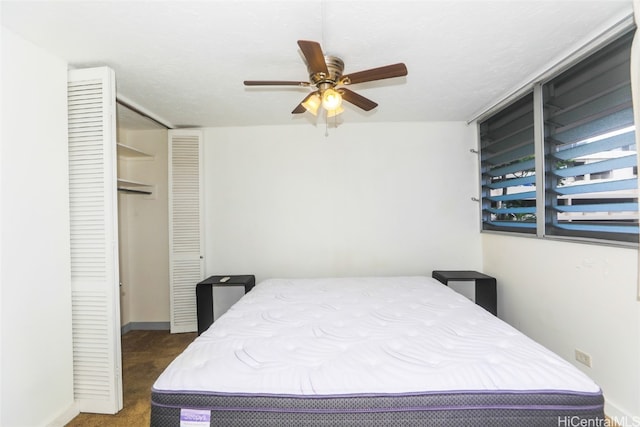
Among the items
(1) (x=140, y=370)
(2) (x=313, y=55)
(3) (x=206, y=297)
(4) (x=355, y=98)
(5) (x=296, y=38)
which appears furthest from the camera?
(3) (x=206, y=297)

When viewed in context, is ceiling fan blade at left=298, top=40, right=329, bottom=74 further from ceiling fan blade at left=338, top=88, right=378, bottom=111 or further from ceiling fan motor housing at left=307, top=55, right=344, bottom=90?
ceiling fan blade at left=338, top=88, right=378, bottom=111

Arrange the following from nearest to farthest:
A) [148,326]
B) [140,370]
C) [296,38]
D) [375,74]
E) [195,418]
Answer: [195,418] → [375,74] → [296,38] → [140,370] → [148,326]

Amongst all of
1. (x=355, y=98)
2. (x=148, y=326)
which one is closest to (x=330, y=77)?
(x=355, y=98)

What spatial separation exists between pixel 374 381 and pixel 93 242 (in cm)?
224

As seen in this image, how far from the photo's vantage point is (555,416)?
1.15 meters

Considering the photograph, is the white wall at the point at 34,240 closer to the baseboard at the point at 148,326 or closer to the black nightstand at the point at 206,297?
the black nightstand at the point at 206,297

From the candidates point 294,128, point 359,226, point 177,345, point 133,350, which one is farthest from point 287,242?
point 133,350

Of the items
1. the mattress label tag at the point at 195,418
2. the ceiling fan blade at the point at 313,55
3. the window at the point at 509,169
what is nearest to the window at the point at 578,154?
the window at the point at 509,169

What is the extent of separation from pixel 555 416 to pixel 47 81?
3491 millimetres

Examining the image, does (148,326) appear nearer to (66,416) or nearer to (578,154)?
(66,416)

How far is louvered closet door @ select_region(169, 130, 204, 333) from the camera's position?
11.1 ft

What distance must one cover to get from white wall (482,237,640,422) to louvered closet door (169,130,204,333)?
3.56 meters

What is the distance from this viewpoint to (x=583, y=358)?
2.02m

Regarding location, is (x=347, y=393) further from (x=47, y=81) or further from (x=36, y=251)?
(x=47, y=81)
